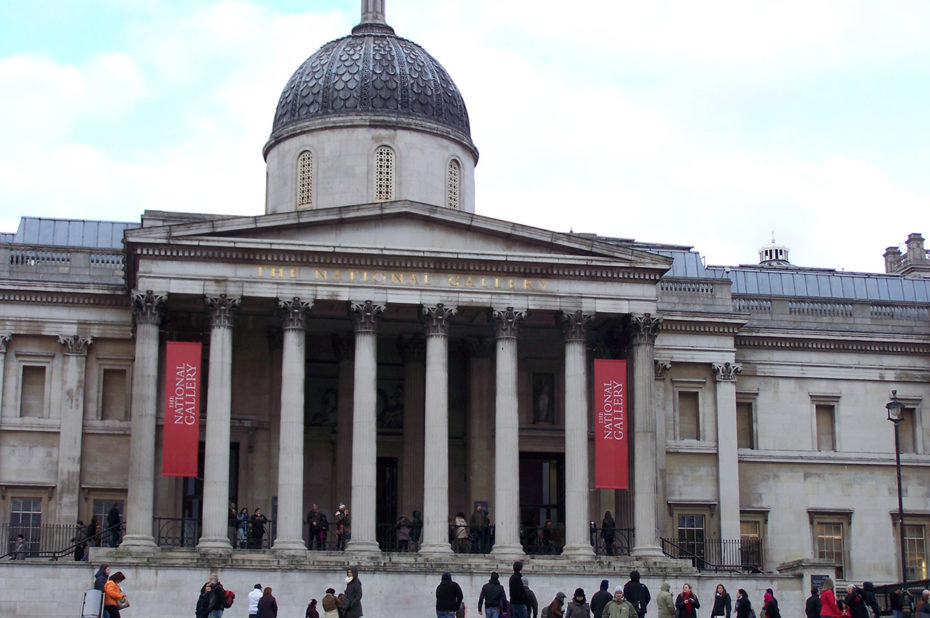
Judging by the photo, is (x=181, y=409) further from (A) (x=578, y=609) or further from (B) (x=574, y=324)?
(A) (x=578, y=609)

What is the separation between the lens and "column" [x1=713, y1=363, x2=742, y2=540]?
52656mm

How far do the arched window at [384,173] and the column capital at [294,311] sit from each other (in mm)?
7135

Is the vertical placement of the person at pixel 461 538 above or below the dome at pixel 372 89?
below

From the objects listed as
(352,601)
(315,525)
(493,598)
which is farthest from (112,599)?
(315,525)

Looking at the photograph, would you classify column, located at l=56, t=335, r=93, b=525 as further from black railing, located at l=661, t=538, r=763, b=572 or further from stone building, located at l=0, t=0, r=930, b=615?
black railing, located at l=661, t=538, r=763, b=572

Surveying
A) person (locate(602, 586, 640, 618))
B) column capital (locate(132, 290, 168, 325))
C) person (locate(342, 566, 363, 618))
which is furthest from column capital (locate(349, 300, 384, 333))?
person (locate(602, 586, 640, 618))

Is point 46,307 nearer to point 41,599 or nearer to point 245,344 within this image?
point 245,344

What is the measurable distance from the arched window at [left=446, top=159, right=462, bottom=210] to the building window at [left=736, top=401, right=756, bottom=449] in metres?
13.1

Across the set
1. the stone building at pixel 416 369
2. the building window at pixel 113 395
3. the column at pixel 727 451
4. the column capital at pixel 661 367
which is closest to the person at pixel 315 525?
the stone building at pixel 416 369

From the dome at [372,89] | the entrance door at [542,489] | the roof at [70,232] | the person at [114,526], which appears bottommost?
the person at [114,526]

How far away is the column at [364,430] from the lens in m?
43.6

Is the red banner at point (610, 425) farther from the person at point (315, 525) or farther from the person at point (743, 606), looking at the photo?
the person at point (315, 525)

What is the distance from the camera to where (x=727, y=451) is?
2098 inches

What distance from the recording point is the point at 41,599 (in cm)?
4034
